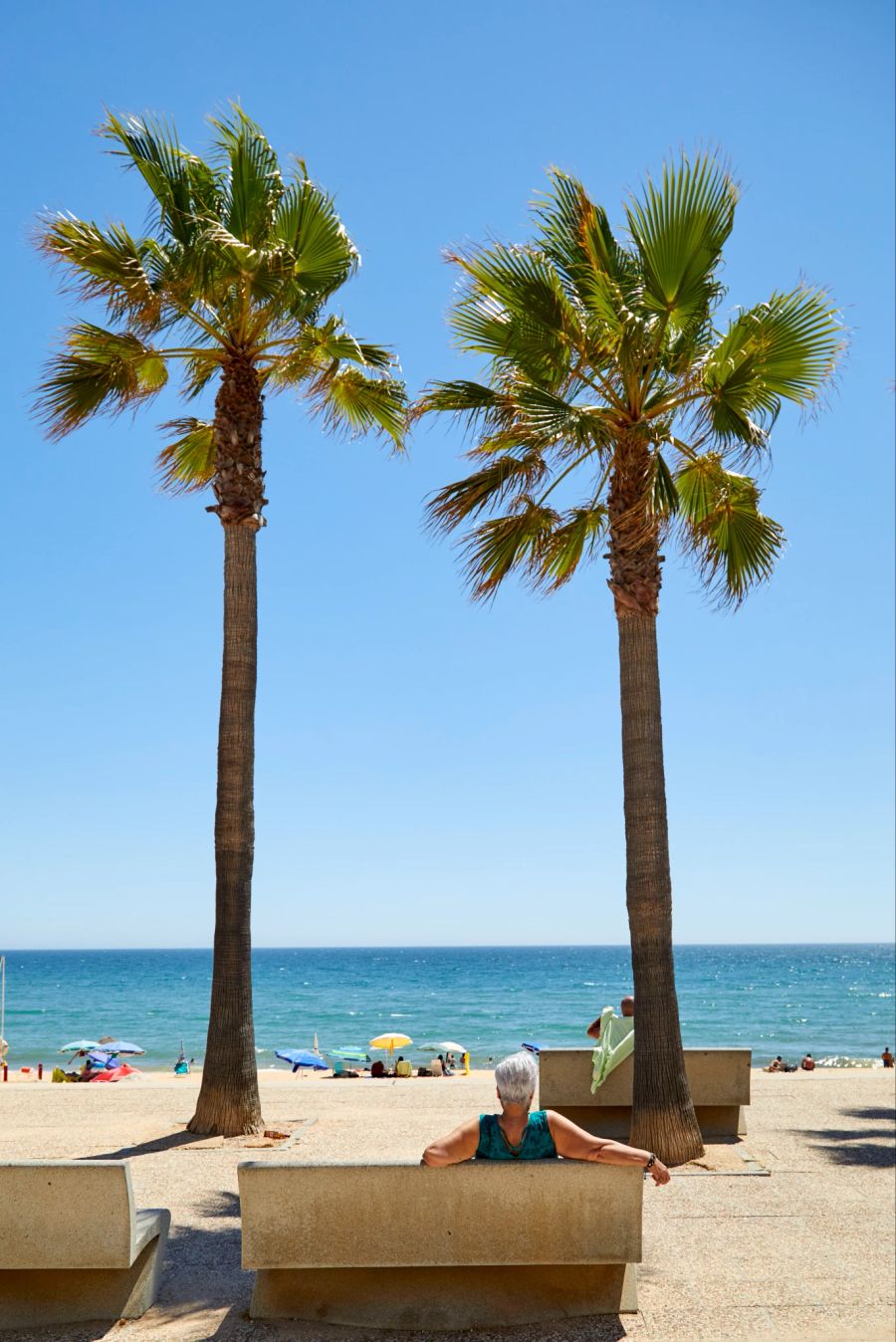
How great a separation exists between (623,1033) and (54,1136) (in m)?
5.05

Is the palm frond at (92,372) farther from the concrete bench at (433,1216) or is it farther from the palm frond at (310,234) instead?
the concrete bench at (433,1216)

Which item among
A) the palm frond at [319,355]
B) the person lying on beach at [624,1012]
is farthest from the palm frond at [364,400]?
the person lying on beach at [624,1012]

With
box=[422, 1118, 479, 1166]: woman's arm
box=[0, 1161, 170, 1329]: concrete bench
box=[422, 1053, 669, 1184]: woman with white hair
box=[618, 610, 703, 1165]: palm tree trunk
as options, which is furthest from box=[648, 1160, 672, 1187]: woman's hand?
box=[618, 610, 703, 1165]: palm tree trunk

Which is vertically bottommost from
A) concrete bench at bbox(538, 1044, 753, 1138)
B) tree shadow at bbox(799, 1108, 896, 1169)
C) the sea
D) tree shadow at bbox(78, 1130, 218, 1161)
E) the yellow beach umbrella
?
the sea

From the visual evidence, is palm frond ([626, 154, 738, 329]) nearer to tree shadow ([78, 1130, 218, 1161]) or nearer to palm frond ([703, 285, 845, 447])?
palm frond ([703, 285, 845, 447])

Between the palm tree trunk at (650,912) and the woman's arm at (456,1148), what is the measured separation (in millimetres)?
3885

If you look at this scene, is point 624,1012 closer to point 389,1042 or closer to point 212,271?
point 212,271

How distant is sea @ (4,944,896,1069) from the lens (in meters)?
50.4

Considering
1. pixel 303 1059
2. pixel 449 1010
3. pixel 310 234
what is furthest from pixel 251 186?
pixel 449 1010

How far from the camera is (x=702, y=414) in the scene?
984 centimetres

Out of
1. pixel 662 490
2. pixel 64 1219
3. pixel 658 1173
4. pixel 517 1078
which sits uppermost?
pixel 662 490

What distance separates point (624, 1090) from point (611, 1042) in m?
0.41

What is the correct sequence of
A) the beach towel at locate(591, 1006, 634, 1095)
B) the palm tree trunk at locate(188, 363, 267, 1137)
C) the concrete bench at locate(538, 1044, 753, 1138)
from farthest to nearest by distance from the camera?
the palm tree trunk at locate(188, 363, 267, 1137)
the concrete bench at locate(538, 1044, 753, 1138)
the beach towel at locate(591, 1006, 634, 1095)

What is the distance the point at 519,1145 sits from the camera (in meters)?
5.11
